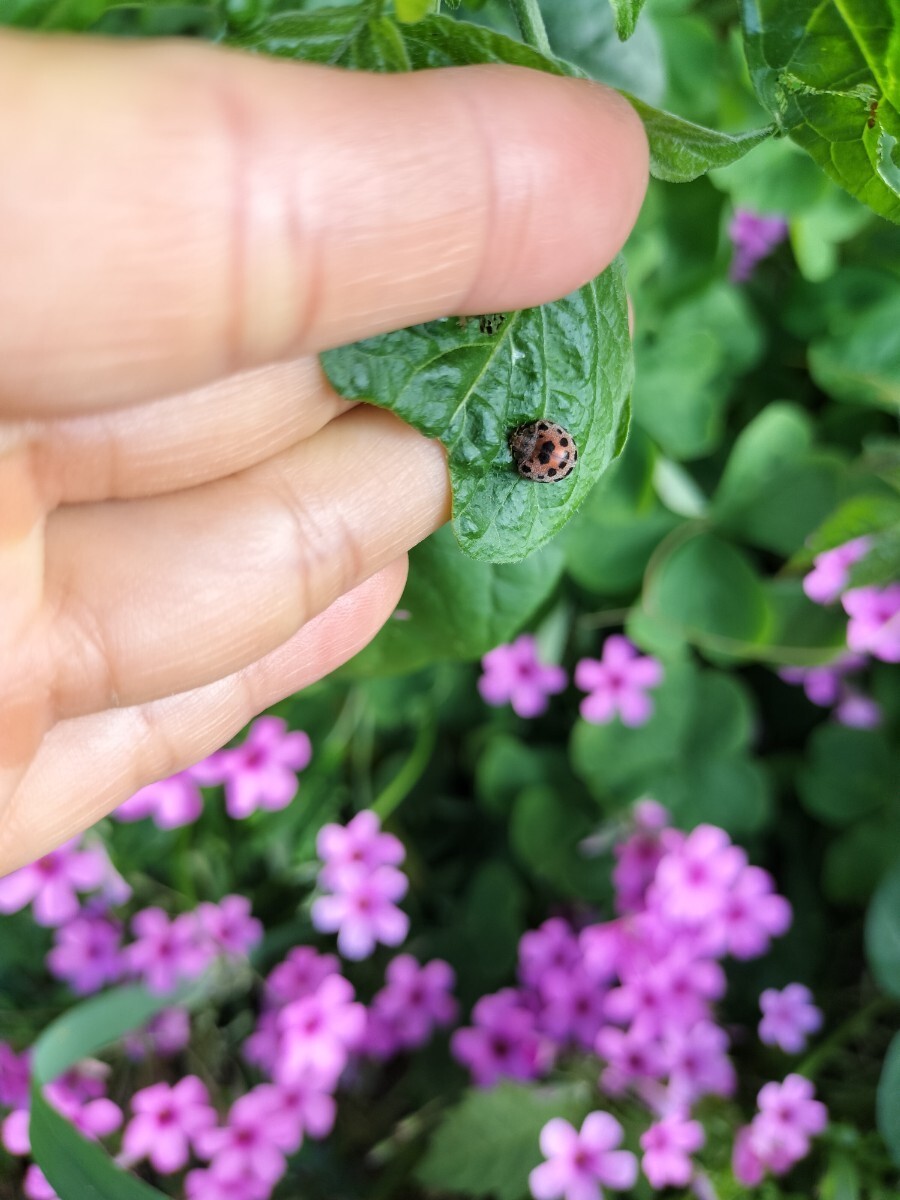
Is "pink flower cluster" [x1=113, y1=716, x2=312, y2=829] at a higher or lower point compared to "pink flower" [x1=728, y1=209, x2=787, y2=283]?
lower

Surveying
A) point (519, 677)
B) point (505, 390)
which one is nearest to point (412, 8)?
point (505, 390)

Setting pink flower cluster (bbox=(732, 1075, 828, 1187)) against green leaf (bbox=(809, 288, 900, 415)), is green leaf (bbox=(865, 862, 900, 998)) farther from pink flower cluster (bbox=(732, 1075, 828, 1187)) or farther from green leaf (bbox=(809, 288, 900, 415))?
green leaf (bbox=(809, 288, 900, 415))

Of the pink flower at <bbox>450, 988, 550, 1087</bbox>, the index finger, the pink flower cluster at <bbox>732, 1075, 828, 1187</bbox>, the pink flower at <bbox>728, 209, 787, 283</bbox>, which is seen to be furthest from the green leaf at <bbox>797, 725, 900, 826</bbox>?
the index finger

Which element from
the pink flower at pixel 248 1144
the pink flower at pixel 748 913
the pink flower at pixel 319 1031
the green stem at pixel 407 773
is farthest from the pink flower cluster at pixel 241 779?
the pink flower at pixel 748 913

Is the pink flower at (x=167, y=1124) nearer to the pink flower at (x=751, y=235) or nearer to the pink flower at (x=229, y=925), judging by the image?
the pink flower at (x=229, y=925)

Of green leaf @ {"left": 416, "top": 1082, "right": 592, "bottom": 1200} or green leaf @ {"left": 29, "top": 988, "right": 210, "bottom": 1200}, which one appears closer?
green leaf @ {"left": 29, "top": 988, "right": 210, "bottom": 1200}

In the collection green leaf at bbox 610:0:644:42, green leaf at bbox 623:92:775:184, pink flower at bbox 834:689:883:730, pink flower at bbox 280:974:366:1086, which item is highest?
green leaf at bbox 610:0:644:42
